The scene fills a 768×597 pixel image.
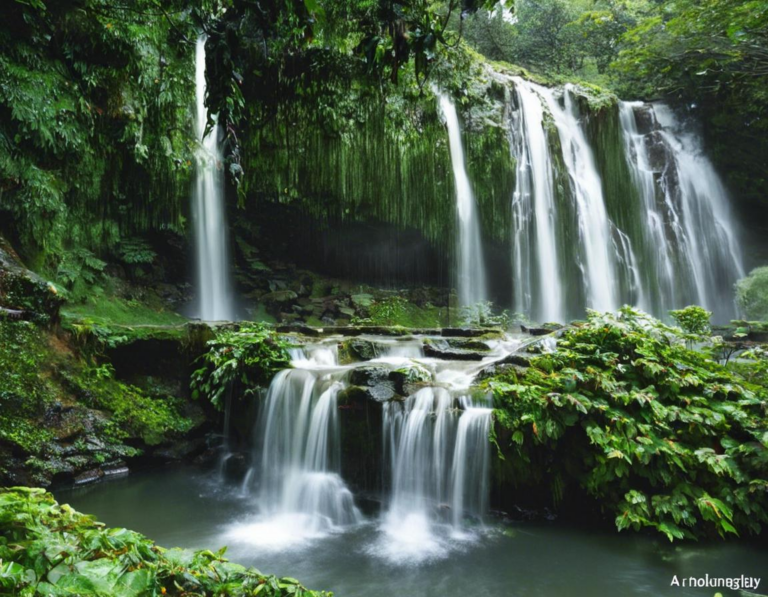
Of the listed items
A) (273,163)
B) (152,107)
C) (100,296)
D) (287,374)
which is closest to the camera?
(287,374)

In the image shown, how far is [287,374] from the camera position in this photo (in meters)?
6.25

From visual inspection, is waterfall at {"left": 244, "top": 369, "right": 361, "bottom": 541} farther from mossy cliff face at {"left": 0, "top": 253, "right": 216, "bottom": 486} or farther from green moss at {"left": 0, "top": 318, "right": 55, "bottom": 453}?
green moss at {"left": 0, "top": 318, "right": 55, "bottom": 453}

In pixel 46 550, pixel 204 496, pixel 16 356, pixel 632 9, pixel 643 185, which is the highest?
pixel 632 9

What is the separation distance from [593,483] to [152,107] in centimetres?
945

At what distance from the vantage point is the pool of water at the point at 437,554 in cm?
372

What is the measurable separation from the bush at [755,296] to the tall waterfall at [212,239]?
41.0 feet

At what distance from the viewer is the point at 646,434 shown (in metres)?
4.49

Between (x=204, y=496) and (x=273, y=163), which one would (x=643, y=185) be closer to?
(x=273, y=163)

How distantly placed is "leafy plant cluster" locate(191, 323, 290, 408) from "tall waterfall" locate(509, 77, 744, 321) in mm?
8371

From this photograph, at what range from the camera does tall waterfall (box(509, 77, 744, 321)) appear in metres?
13.1

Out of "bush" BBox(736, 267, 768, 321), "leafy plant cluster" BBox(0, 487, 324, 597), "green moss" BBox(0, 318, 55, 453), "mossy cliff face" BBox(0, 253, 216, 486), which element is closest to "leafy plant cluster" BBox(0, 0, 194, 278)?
"mossy cliff face" BBox(0, 253, 216, 486)

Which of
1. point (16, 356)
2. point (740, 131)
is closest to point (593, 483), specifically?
point (16, 356)

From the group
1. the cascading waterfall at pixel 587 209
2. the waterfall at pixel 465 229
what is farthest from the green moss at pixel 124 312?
the cascading waterfall at pixel 587 209

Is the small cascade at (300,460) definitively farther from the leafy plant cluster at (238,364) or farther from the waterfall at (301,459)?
the leafy plant cluster at (238,364)
